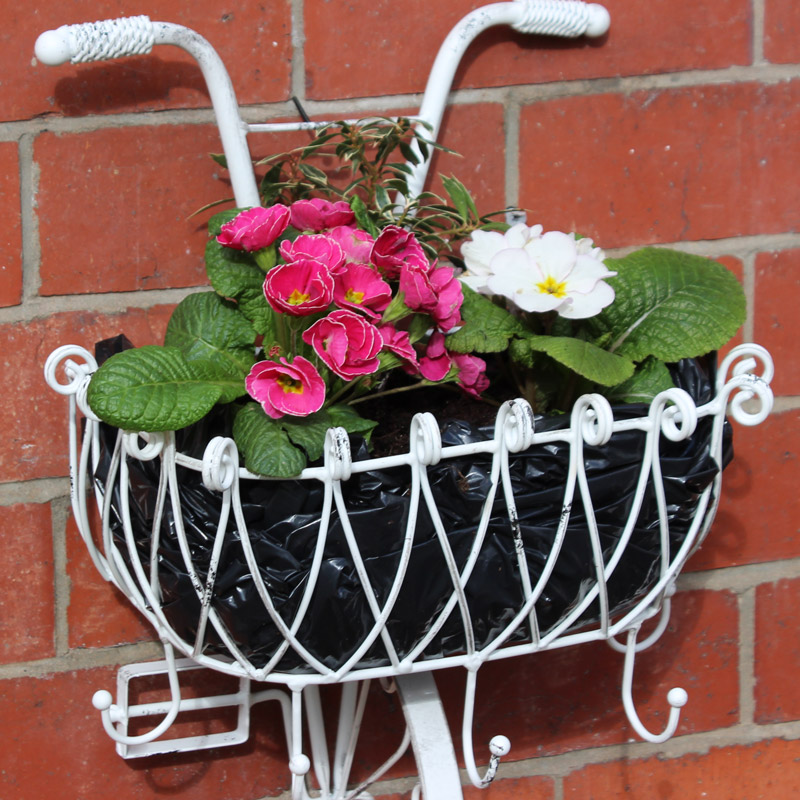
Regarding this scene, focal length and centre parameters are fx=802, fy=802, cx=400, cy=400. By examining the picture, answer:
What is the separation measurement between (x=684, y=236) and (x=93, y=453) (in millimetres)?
558

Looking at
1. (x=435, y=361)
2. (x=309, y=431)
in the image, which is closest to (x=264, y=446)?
(x=309, y=431)

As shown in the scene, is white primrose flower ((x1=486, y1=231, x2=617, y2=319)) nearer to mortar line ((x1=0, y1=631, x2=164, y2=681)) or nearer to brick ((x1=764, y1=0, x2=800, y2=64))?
brick ((x1=764, y1=0, x2=800, y2=64))

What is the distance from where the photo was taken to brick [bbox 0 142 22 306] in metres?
0.69

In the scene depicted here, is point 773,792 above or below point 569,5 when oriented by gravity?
below

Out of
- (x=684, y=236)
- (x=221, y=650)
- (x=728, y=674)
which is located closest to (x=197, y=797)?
(x=221, y=650)

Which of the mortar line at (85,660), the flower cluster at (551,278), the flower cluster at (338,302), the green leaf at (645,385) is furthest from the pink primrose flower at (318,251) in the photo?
the mortar line at (85,660)

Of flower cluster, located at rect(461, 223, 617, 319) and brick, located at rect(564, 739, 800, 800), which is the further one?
brick, located at rect(564, 739, 800, 800)

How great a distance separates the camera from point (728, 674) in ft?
2.69

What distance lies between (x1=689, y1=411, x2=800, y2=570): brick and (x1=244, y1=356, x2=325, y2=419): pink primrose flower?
1.59 ft

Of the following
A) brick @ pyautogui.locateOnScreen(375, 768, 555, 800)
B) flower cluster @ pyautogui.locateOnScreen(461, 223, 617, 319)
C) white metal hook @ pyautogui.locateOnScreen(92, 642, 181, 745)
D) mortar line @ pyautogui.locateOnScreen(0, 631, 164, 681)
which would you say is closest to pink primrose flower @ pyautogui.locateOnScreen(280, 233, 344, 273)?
flower cluster @ pyautogui.locateOnScreen(461, 223, 617, 319)

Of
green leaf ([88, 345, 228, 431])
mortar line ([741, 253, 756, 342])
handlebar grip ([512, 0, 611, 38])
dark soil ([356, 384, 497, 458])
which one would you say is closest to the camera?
green leaf ([88, 345, 228, 431])

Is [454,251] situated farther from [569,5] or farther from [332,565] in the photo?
[332,565]

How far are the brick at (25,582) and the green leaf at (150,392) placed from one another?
31 cm

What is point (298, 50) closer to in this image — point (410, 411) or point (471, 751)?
point (410, 411)
